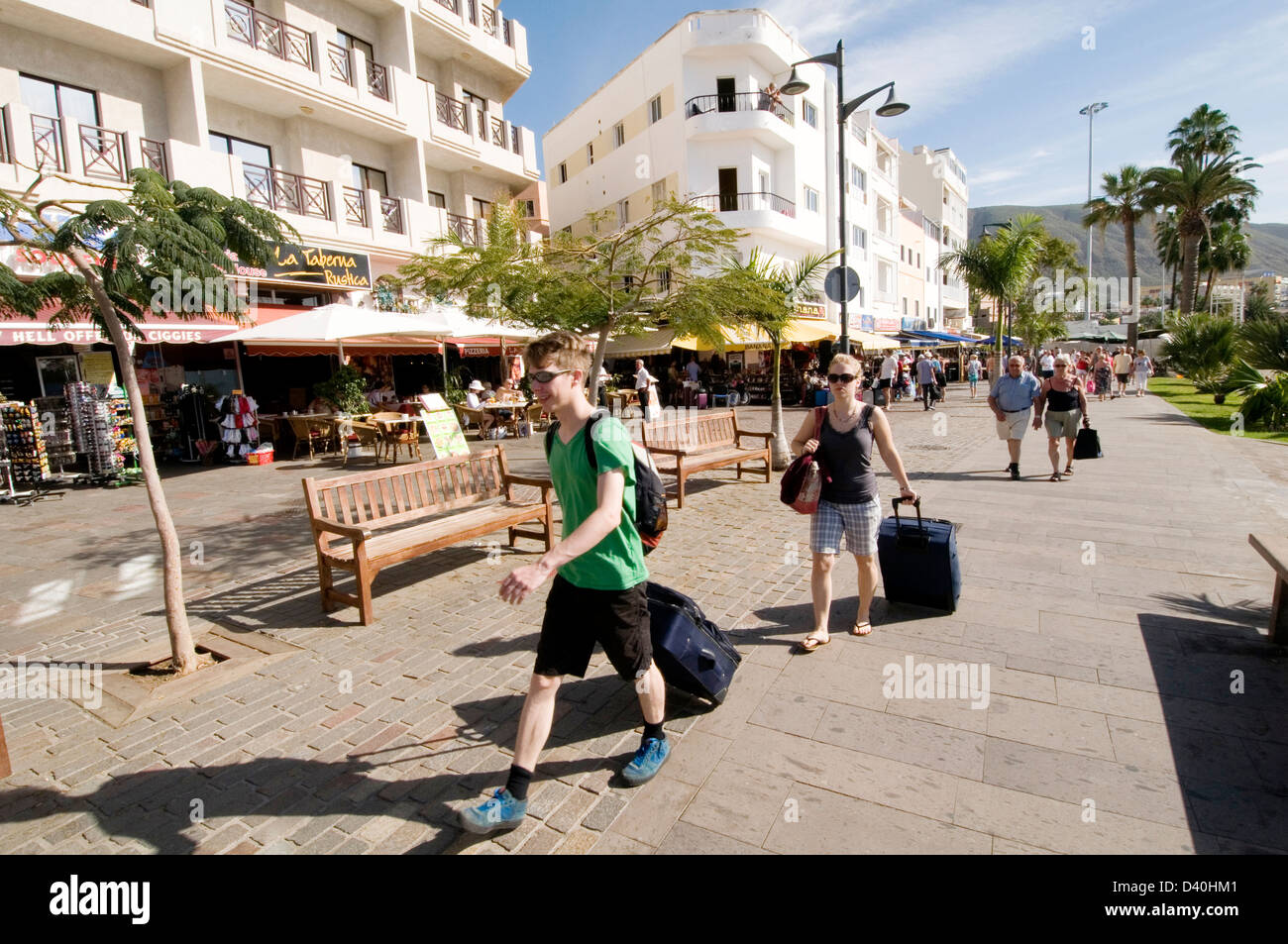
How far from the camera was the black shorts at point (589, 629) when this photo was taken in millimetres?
2729

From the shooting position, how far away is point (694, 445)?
29.9 feet

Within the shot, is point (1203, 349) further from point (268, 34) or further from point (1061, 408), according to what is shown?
point (268, 34)

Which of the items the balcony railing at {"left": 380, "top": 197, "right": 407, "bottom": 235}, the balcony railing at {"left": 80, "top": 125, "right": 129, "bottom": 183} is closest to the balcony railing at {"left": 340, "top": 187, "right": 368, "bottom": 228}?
the balcony railing at {"left": 380, "top": 197, "right": 407, "bottom": 235}

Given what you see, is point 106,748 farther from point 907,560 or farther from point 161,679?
point 907,560

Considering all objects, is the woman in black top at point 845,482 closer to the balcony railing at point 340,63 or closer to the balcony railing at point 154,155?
the balcony railing at point 154,155

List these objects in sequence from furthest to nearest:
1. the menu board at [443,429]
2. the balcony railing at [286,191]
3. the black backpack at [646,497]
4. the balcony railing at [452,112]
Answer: the balcony railing at [452,112] → the balcony railing at [286,191] → the menu board at [443,429] → the black backpack at [646,497]

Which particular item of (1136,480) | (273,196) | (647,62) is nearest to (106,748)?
(1136,480)

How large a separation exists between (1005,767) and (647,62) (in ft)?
107

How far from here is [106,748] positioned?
137 inches

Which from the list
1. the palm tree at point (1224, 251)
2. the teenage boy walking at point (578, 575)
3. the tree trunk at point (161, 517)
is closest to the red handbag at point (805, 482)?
the teenage boy walking at point (578, 575)

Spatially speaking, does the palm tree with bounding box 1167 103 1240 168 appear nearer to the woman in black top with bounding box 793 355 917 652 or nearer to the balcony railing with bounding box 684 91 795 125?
the balcony railing with bounding box 684 91 795 125

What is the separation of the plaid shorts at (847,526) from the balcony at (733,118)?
27.0 metres

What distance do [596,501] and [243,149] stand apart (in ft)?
60.0

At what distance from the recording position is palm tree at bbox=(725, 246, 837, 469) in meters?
8.48
